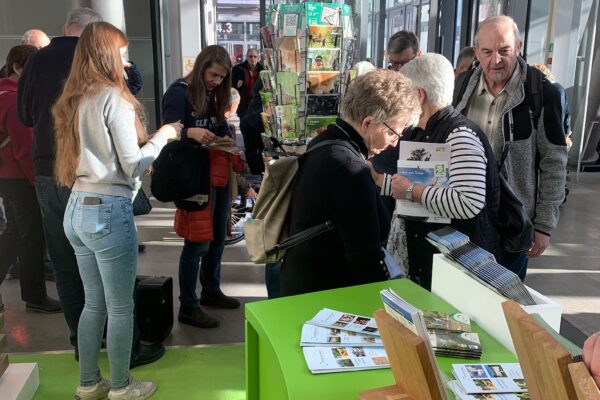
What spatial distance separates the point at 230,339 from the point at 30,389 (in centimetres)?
105

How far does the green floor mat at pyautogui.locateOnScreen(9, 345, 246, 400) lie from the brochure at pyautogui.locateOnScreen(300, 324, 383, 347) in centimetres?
128

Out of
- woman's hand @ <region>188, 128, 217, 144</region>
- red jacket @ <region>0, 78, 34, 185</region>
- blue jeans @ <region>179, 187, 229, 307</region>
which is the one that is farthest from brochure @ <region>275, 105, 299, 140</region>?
red jacket @ <region>0, 78, 34, 185</region>

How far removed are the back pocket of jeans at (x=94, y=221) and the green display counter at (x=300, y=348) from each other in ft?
2.58

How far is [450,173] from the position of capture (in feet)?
6.69

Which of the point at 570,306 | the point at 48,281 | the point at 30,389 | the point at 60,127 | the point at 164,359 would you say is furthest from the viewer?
the point at 48,281

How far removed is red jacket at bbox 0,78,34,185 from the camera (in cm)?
338

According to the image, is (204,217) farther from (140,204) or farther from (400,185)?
(400,185)

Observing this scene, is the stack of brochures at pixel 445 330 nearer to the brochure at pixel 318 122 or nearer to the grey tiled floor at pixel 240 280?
the brochure at pixel 318 122

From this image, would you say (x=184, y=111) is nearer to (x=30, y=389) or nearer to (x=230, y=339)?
(x=230, y=339)

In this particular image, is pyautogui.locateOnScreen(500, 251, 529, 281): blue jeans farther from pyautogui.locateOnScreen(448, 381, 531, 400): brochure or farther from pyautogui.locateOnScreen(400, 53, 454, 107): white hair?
pyautogui.locateOnScreen(448, 381, 531, 400): brochure

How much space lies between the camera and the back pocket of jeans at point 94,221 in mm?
2154

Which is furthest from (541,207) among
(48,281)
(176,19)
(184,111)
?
(176,19)

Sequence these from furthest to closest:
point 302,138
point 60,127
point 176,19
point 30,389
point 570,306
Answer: point 176,19 < point 570,306 < point 302,138 < point 30,389 < point 60,127

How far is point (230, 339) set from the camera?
10.5 feet
